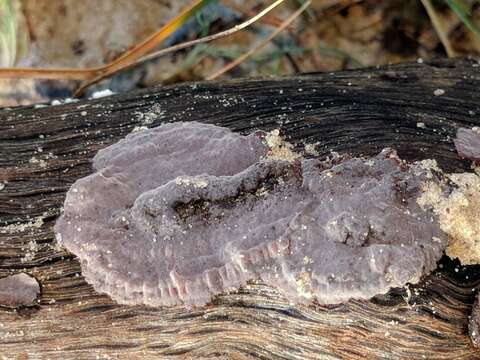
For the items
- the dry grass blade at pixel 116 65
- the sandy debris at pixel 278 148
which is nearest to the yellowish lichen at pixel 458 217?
the sandy debris at pixel 278 148

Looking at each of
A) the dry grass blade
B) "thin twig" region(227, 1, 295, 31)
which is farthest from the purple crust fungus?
"thin twig" region(227, 1, 295, 31)

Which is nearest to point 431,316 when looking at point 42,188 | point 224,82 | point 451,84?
point 451,84

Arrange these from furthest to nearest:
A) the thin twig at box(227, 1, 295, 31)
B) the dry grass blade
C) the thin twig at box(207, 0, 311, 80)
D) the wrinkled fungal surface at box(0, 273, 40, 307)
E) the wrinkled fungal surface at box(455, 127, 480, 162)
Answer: the thin twig at box(227, 1, 295, 31) → the thin twig at box(207, 0, 311, 80) → the dry grass blade → the wrinkled fungal surface at box(455, 127, 480, 162) → the wrinkled fungal surface at box(0, 273, 40, 307)

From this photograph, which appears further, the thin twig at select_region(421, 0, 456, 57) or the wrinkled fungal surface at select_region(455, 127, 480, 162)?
the thin twig at select_region(421, 0, 456, 57)

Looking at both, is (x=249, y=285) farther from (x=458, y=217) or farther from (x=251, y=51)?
(x=251, y=51)

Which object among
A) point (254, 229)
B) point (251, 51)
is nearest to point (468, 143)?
point (254, 229)

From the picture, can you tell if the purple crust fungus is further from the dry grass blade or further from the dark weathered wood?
the dry grass blade

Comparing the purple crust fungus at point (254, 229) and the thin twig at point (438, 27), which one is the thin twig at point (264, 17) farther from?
the purple crust fungus at point (254, 229)
